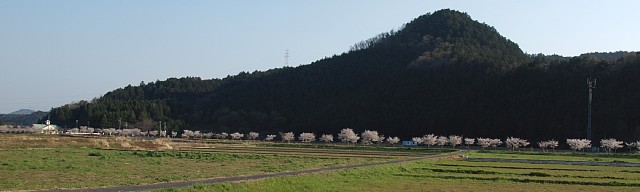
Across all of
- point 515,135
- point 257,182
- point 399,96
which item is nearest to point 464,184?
point 257,182

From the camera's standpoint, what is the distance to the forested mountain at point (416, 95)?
97.2 m

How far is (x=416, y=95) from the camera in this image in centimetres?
12562

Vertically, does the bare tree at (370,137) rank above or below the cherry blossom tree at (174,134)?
above

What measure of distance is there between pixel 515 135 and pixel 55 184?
8451cm

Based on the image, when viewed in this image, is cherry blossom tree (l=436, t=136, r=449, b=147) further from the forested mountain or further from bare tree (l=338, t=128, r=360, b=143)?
bare tree (l=338, t=128, r=360, b=143)

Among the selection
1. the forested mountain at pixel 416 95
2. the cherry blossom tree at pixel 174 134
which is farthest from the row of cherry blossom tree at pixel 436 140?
the cherry blossom tree at pixel 174 134

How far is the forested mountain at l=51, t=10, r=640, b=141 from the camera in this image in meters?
97.2

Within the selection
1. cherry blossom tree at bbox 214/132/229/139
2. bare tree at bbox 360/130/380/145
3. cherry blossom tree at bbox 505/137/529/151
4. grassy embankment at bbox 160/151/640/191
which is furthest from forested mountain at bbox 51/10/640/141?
grassy embankment at bbox 160/151/640/191

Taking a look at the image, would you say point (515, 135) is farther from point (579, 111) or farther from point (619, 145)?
point (619, 145)

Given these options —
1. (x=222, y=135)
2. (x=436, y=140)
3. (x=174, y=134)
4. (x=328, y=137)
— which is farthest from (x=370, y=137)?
(x=174, y=134)

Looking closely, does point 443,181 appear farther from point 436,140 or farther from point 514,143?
point 436,140

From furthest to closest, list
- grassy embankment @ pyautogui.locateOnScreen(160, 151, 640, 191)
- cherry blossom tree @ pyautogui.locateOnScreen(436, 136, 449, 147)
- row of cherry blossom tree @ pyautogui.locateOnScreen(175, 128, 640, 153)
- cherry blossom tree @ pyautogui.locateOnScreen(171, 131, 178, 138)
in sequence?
cherry blossom tree @ pyautogui.locateOnScreen(171, 131, 178, 138)
cherry blossom tree @ pyautogui.locateOnScreen(436, 136, 449, 147)
row of cherry blossom tree @ pyautogui.locateOnScreen(175, 128, 640, 153)
grassy embankment @ pyautogui.locateOnScreen(160, 151, 640, 191)

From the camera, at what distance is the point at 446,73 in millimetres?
135375

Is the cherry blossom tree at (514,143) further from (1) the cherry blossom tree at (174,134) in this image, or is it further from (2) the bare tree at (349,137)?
(1) the cherry blossom tree at (174,134)
